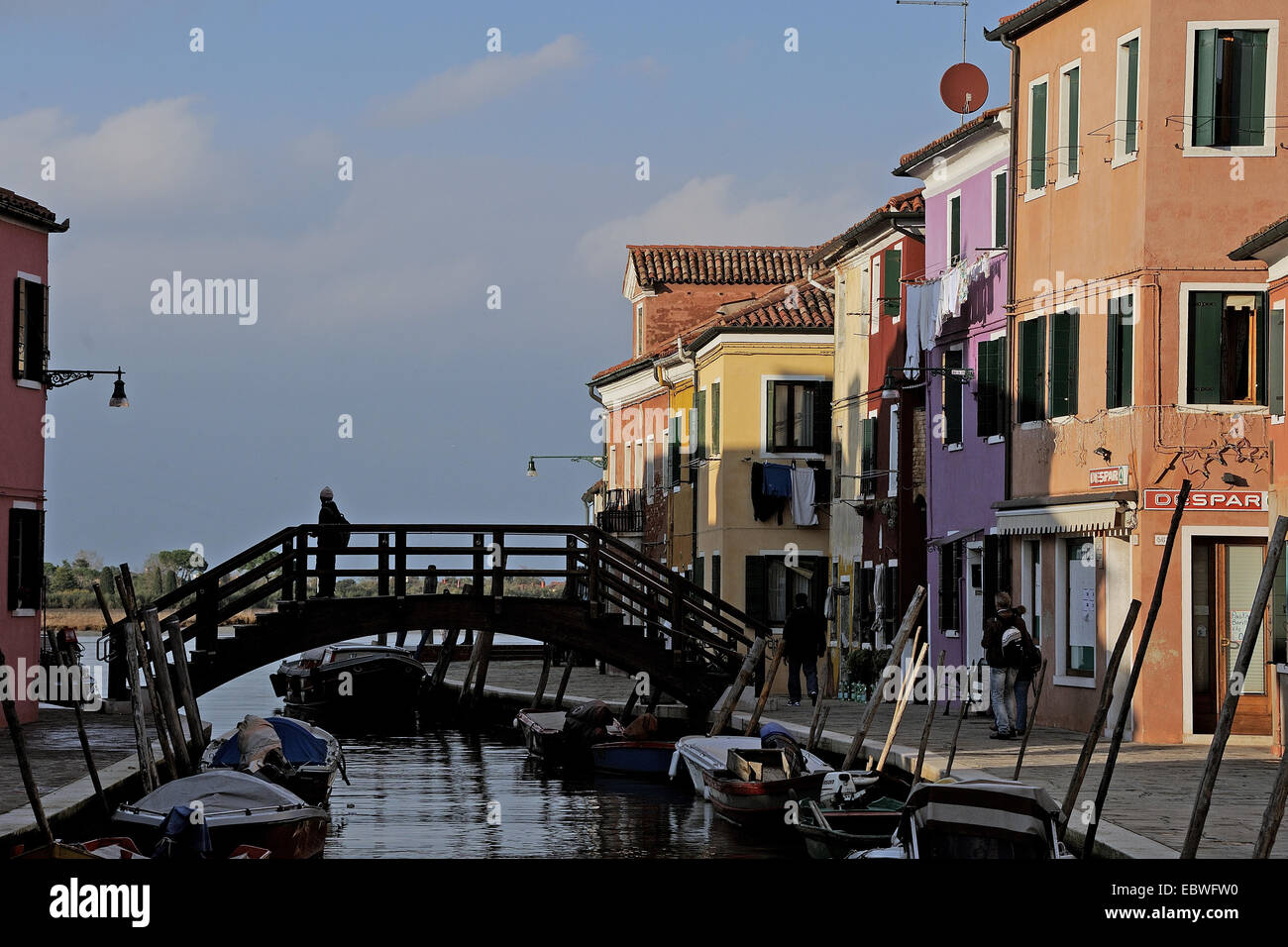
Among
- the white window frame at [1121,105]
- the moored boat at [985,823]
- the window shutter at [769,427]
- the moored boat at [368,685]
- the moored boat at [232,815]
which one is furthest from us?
the moored boat at [368,685]

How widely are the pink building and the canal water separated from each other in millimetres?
5041

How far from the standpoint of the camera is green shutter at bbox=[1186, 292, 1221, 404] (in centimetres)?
2584

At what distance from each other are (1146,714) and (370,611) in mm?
10857

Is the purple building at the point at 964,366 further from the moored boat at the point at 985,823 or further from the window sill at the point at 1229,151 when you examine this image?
the moored boat at the point at 985,823

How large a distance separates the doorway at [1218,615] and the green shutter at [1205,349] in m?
1.86

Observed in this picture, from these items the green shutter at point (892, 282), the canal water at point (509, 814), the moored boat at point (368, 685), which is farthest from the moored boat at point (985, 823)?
the moored boat at point (368, 685)

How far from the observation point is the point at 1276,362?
24.5 meters

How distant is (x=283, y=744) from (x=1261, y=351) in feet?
41.7

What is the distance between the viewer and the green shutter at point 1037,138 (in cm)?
2900

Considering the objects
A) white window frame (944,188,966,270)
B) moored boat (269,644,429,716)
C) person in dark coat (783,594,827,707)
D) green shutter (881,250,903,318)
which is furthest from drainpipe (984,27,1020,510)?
moored boat (269,644,429,716)

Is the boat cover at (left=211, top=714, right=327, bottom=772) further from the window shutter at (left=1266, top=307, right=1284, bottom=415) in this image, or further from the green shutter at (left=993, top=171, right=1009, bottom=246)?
the green shutter at (left=993, top=171, right=1009, bottom=246)

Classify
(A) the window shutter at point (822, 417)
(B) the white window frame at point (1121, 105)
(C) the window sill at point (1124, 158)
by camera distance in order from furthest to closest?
(A) the window shutter at point (822, 417)
(B) the white window frame at point (1121, 105)
(C) the window sill at point (1124, 158)

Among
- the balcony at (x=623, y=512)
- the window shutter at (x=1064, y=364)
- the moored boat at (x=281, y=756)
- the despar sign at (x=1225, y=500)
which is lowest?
the moored boat at (x=281, y=756)

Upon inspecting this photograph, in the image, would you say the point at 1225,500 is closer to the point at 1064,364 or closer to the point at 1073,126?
the point at 1064,364
